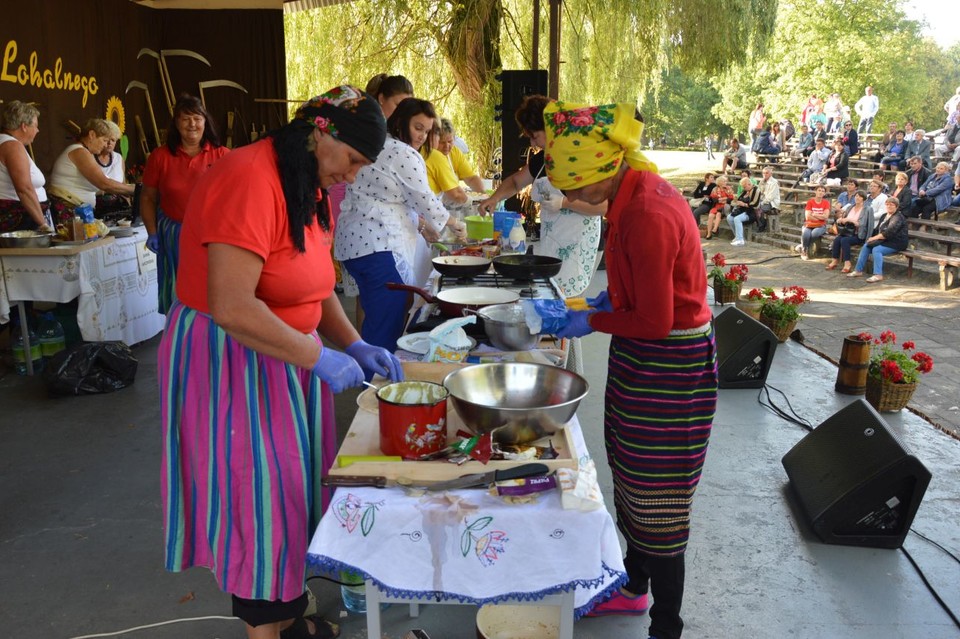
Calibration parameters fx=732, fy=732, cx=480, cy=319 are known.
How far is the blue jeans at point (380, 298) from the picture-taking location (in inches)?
125

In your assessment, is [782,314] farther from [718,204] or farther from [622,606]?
[718,204]

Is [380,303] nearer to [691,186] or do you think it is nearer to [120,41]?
[120,41]

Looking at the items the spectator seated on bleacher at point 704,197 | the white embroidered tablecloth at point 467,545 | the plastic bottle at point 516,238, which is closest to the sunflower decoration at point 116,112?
the plastic bottle at point 516,238

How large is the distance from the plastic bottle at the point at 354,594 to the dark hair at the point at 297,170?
1.18m

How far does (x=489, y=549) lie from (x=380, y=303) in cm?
197

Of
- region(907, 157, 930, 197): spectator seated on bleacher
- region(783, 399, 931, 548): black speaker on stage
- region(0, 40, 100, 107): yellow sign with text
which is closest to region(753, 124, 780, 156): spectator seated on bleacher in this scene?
region(907, 157, 930, 197): spectator seated on bleacher

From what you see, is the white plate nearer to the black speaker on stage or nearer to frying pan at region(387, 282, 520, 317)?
frying pan at region(387, 282, 520, 317)

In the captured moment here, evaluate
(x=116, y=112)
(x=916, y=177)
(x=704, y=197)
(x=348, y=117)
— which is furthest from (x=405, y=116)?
(x=704, y=197)

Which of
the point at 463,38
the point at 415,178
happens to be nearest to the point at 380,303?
the point at 415,178

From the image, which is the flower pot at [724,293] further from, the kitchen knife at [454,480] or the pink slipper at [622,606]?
the kitchen knife at [454,480]

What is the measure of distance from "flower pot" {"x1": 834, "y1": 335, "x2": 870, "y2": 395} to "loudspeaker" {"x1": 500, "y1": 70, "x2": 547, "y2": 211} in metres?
4.29

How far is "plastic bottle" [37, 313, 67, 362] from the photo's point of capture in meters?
4.76

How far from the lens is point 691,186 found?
23047 mm

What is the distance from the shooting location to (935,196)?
12.6 m
